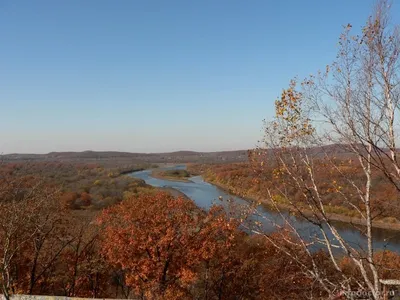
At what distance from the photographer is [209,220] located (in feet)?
55.8

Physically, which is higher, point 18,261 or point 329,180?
point 329,180

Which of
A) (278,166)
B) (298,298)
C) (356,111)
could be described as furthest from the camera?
(298,298)

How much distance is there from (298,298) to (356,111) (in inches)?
456

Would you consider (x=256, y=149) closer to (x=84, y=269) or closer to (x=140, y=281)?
(x=140, y=281)

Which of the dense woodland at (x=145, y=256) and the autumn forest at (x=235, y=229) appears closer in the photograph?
the autumn forest at (x=235, y=229)

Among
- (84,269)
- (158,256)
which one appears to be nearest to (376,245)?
(158,256)

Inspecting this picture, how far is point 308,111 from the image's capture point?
22.9ft

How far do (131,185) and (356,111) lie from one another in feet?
182

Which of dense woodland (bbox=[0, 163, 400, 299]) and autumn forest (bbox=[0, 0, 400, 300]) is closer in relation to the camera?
autumn forest (bbox=[0, 0, 400, 300])

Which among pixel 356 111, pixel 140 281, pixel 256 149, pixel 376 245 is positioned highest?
pixel 356 111

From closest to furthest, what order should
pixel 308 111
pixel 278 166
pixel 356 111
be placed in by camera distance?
pixel 356 111 → pixel 308 111 → pixel 278 166

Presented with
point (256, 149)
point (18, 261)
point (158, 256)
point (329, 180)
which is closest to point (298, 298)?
point (158, 256)

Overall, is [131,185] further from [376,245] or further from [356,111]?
[356,111]

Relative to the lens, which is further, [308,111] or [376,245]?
[376,245]
